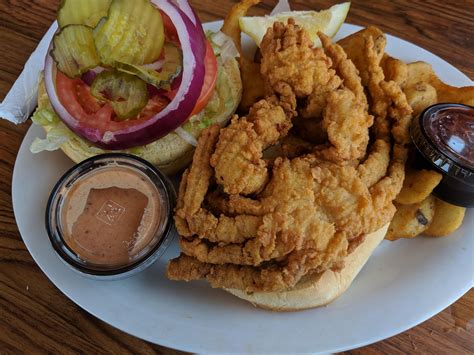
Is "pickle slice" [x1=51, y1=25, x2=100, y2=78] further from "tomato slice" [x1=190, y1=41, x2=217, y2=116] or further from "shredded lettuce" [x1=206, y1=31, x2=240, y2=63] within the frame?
"shredded lettuce" [x1=206, y1=31, x2=240, y2=63]

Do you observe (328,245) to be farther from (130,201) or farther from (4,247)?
(4,247)

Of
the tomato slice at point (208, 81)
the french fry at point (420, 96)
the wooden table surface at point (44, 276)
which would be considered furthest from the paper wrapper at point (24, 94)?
the french fry at point (420, 96)

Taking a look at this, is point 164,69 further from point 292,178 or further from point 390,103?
point 390,103

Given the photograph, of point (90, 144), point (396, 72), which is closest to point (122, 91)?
point (90, 144)

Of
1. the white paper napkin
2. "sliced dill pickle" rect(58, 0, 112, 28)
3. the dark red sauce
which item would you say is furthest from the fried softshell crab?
the white paper napkin

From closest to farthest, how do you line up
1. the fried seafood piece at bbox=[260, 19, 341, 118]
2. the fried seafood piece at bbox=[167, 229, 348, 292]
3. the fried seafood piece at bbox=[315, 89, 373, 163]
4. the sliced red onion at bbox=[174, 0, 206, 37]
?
the fried seafood piece at bbox=[167, 229, 348, 292]
the fried seafood piece at bbox=[315, 89, 373, 163]
the fried seafood piece at bbox=[260, 19, 341, 118]
the sliced red onion at bbox=[174, 0, 206, 37]

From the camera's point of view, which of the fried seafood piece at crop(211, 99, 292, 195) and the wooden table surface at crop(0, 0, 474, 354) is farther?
the wooden table surface at crop(0, 0, 474, 354)
